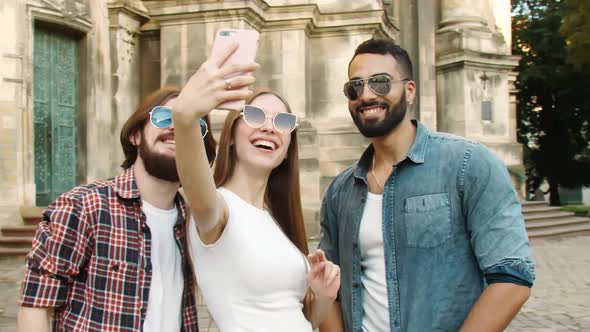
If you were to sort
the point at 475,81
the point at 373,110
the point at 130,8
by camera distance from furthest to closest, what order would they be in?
the point at 475,81
the point at 130,8
the point at 373,110

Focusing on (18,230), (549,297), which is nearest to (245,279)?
(549,297)

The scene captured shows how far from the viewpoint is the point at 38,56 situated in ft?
34.9

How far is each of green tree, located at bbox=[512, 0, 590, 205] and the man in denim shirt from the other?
2915cm

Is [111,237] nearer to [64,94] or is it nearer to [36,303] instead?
[36,303]

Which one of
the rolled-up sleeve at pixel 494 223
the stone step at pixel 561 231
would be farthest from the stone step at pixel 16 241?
the stone step at pixel 561 231

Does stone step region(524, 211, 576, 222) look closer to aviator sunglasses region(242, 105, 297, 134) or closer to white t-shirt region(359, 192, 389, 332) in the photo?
white t-shirt region(359, 192, 389, 332)

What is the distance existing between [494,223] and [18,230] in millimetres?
8737

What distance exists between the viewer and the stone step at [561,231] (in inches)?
625

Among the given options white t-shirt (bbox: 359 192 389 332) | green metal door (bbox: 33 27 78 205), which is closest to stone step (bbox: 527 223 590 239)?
green metal door (bbox: 33 27 78 205)

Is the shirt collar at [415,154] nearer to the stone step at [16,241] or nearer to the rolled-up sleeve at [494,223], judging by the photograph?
the rolled-up sleeve at [494,223]

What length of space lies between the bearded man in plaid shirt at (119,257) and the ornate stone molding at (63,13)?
8.90 metres

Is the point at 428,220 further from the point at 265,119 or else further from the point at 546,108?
the point at 546,108

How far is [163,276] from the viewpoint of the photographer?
7.77 ft

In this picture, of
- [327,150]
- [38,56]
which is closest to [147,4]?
[38,56]
